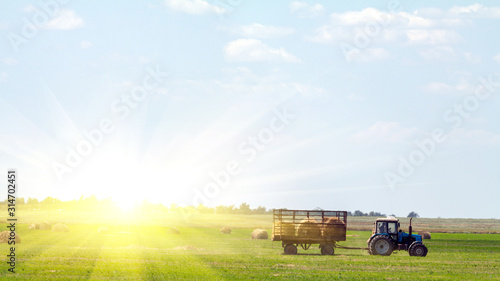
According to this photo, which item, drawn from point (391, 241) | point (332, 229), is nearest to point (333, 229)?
point (332, 229)

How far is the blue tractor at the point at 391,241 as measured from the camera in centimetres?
4962

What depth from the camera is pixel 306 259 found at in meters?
46.1

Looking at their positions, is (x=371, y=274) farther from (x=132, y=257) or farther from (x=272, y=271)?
(x=132, y=257)

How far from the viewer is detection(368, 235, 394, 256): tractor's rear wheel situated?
163 feet

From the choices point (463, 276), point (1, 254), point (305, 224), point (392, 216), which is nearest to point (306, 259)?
point (305, 224)

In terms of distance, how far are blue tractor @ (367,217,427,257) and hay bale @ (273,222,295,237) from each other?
6559 mm

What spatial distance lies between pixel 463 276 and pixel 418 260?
9.96m

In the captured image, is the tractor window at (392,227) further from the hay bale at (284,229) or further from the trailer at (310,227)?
the hay bale at (284,229)

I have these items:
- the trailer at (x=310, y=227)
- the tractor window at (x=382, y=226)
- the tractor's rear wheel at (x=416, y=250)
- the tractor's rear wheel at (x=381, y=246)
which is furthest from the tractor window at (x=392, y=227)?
the trailer at (x=310, y=227)

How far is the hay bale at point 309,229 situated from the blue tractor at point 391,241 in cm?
444

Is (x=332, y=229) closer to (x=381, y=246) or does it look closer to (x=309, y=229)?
(x=309, y=229)

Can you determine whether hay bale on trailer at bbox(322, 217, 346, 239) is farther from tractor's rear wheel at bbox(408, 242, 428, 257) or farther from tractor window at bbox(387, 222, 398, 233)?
tractor's rear wheel at bbox(408, 242, 428, 257)

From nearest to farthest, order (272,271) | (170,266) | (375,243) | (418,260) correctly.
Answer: (272,271) < (170,266) < (418,260) < (375,243)

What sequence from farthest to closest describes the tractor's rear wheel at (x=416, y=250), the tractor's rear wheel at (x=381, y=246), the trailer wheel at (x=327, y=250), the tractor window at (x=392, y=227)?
the trailer wheel at (x=327, y=250) → the tractor window at (x=392, y=227) → the tractor's rear wheel at (x=381, y=246) → the tractor's rear wheel at (x=416, y=250)
